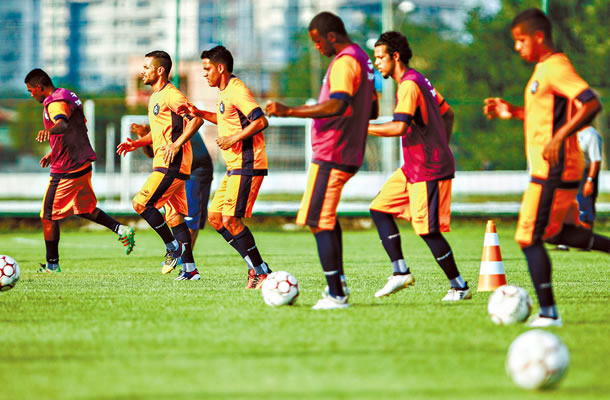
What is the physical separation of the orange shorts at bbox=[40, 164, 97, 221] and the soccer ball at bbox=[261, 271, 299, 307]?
13.9ft

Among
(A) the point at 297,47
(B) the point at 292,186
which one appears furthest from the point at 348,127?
(A) the point at 297,47

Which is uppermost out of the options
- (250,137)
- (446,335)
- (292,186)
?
(250,137)

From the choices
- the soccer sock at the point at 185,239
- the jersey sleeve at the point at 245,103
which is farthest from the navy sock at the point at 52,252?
the jersey sleeve at the point at 245,103

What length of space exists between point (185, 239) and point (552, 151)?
4.94 metres

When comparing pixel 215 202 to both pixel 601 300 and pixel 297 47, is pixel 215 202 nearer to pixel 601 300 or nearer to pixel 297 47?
pixel 601 300

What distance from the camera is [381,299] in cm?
749

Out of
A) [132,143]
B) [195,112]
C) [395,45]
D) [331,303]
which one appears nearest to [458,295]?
[331,303]

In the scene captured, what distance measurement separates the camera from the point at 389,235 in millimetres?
7562

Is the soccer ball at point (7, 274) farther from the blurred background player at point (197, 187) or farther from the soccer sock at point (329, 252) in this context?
the soccer sock at point (329, 252)

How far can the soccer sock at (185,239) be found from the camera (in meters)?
9.41

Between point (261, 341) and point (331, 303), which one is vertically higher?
point (261, 341)

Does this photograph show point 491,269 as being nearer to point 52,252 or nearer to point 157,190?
point 157,190

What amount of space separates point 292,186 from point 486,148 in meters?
4.83

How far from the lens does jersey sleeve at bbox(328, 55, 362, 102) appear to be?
635 cm
